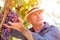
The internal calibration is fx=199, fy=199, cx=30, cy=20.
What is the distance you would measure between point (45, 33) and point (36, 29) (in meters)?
0.06

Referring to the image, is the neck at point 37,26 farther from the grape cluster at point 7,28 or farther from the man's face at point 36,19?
the grape cluster at point 7,28

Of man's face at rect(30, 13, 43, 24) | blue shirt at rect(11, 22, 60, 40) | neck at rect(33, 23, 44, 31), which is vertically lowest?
blue shirt at rect(11, 22, 60, 40)

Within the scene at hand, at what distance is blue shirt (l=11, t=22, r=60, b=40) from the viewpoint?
44.0 inches

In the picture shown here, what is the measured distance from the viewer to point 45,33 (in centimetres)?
113

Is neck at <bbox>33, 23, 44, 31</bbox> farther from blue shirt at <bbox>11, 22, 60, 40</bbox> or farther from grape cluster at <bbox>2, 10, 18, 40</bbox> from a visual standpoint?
grape cluster at <bbox>2, 10, 18, 40</bbox>

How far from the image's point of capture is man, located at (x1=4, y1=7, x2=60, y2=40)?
1120 millimetres

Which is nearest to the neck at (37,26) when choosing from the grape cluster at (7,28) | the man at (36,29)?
the man at (36,29)

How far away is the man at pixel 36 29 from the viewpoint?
3.67 feet

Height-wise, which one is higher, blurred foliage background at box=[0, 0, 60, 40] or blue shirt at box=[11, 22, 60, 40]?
blurred foliage background at box=[0, 0, 60, 40]

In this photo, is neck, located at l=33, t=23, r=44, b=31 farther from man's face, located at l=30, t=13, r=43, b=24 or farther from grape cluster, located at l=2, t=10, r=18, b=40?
grape cluster, located at l=2, t=10, r=18, b=40

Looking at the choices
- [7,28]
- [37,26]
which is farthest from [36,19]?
[7,28]

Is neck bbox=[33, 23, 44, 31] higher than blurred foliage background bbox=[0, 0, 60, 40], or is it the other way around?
blurred foliage background bbox=[0, 0, 60, 40]

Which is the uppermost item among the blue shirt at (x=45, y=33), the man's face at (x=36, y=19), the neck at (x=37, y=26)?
the man's face at (x=36, y=19)

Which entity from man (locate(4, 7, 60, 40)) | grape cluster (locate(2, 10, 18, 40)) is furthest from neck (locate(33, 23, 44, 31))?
grape cluster (locate(2, 10, 18, 40))
